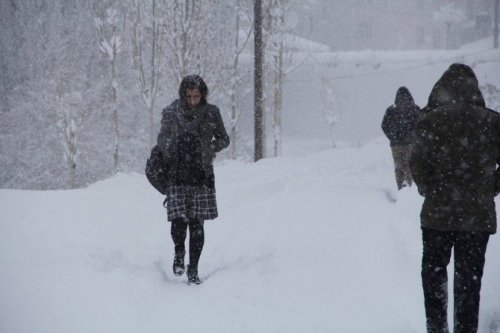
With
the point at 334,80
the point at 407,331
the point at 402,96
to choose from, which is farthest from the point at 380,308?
the point at 334,80

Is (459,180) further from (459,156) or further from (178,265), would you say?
(178,265)

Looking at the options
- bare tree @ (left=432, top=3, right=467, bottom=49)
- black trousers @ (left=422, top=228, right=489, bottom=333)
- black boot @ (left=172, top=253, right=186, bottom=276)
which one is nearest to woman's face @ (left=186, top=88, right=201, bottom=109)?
black boot @ (left=172, top=253, right=186, bottom=276)

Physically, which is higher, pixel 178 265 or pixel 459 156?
pixel 459 156

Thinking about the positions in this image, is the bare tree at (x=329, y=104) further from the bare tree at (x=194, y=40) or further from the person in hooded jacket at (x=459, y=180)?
the person in hooded jacket at (x=459, y=180)

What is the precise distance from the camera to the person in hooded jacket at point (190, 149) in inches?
182

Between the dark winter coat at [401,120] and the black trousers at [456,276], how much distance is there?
5583 mm

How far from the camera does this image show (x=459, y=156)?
3.15 metres

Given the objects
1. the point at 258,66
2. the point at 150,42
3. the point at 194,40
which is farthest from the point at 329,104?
the point at 258,66

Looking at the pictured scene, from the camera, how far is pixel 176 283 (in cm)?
496

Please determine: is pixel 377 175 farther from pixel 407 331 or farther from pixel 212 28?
pixel 212 28

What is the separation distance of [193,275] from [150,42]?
20.4 m

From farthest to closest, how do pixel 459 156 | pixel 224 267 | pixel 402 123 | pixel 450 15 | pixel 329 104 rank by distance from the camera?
pixel 450 15, pixel 329 104, pixel 402 123, pixel 224 267, pixel 459 156

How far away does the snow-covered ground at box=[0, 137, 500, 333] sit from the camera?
3877 mm

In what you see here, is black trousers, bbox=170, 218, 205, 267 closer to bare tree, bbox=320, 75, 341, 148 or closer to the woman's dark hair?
the woman's dark hair
